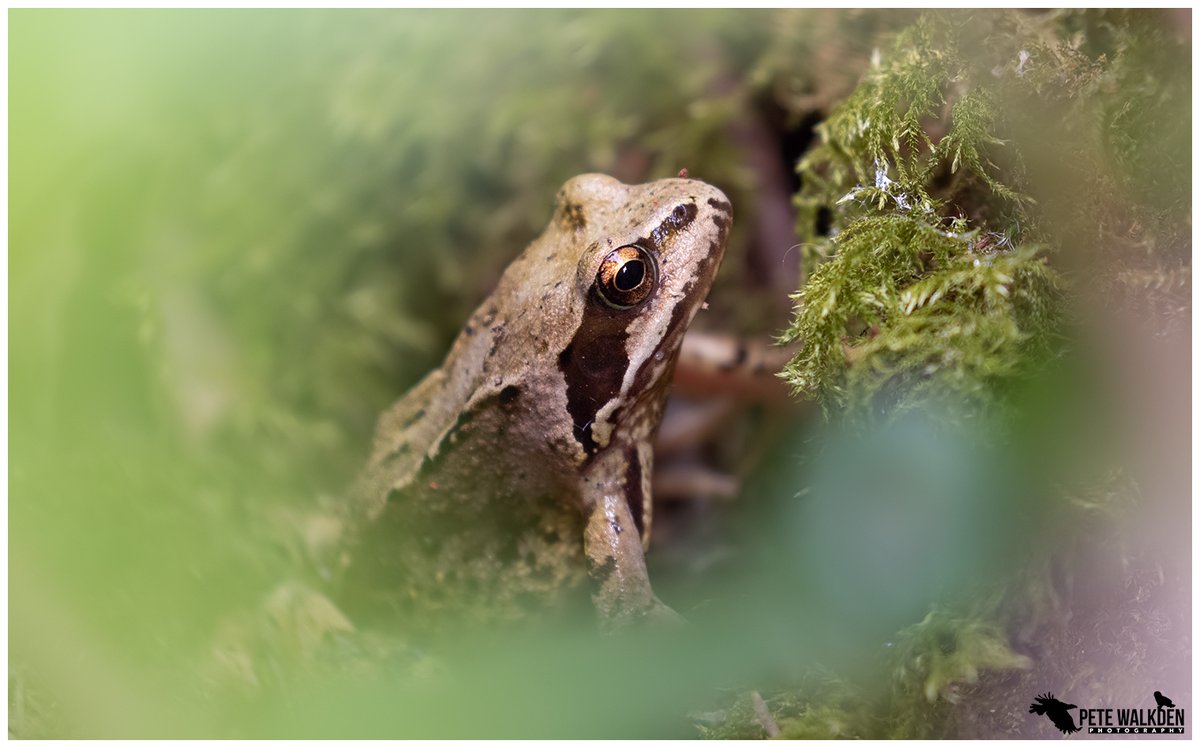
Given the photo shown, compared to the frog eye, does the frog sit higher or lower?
lower

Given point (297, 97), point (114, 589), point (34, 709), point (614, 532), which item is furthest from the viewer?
point (297, 97)

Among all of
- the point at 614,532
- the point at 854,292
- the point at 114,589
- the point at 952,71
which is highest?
the point at 952,71

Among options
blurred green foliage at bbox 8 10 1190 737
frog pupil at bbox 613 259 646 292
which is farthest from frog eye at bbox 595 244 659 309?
blurred green foliage at bbox 8 10 1190 737

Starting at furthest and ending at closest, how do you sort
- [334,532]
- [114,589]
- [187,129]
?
[187,129]
[334,532]
[114,589]

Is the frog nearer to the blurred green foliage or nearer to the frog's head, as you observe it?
the frog's head

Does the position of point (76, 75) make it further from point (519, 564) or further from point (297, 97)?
point (297, 97)

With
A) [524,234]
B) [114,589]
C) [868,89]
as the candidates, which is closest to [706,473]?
[524,234]

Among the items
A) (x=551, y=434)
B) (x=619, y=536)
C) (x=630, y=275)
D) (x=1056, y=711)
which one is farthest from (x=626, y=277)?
(x=1056, y=711)
